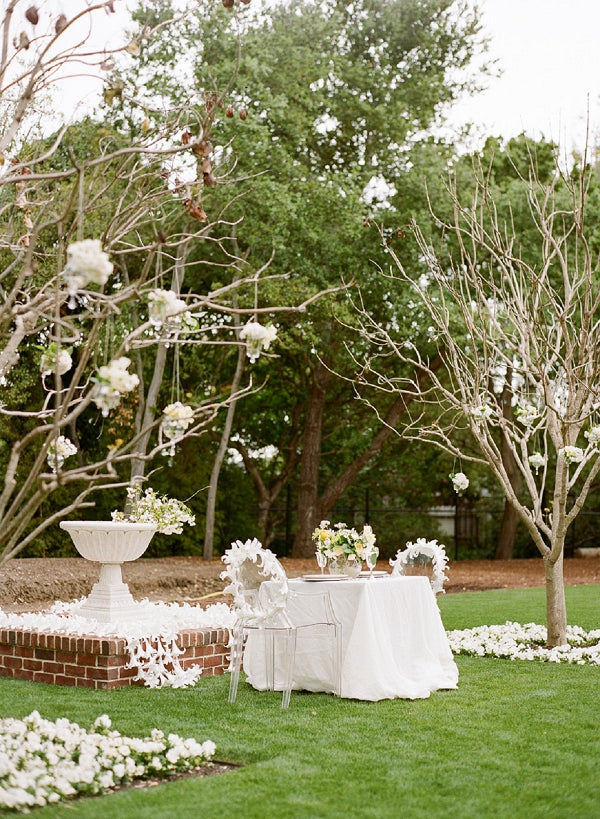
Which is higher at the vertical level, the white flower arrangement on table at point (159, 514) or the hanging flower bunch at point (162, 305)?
the hanging flower bunch at point (162, 305)

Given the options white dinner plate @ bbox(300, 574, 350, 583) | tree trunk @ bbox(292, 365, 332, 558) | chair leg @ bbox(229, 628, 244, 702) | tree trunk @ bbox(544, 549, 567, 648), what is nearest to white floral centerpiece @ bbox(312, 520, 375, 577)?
white dinner plate @ bbox(300, 574, 350, 583)

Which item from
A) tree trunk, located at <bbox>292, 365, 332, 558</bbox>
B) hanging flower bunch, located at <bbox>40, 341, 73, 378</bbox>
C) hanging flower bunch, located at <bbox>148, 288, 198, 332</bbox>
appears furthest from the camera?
tree trunk, located at <bbox>292, 365, 332, 558</bbox>

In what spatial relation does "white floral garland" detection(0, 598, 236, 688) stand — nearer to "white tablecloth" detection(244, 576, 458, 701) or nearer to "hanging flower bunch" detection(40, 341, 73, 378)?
"white tablecloth" detection(244, 576, 458, 701)

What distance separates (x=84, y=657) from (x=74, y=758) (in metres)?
2.30

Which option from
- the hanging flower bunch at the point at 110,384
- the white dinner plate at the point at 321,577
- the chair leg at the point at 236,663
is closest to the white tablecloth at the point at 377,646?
the white dinner plate at the point at 321,577

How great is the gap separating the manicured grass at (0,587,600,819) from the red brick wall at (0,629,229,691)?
0.80 ft

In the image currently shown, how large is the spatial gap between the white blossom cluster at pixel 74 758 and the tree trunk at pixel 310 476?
51.9 ft

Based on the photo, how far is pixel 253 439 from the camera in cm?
2375

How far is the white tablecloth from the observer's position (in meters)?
6.73

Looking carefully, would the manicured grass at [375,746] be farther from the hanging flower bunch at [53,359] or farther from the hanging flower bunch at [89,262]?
the hanging flower bunch at [89,262]

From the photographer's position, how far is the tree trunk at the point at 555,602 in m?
8.78

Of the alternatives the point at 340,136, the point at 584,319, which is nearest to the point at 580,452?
the point at 584,319

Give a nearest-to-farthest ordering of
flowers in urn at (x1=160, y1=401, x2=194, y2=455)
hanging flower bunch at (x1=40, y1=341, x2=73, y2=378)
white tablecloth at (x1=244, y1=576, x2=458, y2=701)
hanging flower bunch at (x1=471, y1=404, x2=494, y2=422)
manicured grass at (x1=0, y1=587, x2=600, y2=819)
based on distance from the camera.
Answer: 1. flowers in urn at (x1=160, y1=401, x2=194, y2=455)
2. hanging flower bunch at (x1=40, y1=341, x2=73, y2=378)
3. manicured grass at (x1=0, y1=587, x2=600, y2=819)
4. white tablecloth at (x1=244, y1=576, x2=458, y2=701)
5. hanging flower bunch at (x1=471, y1=404, x2=494, y2=422)

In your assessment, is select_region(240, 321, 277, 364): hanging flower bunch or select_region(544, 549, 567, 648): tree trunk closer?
select_region(240, 321, 277, 364): hanging flower bunch
